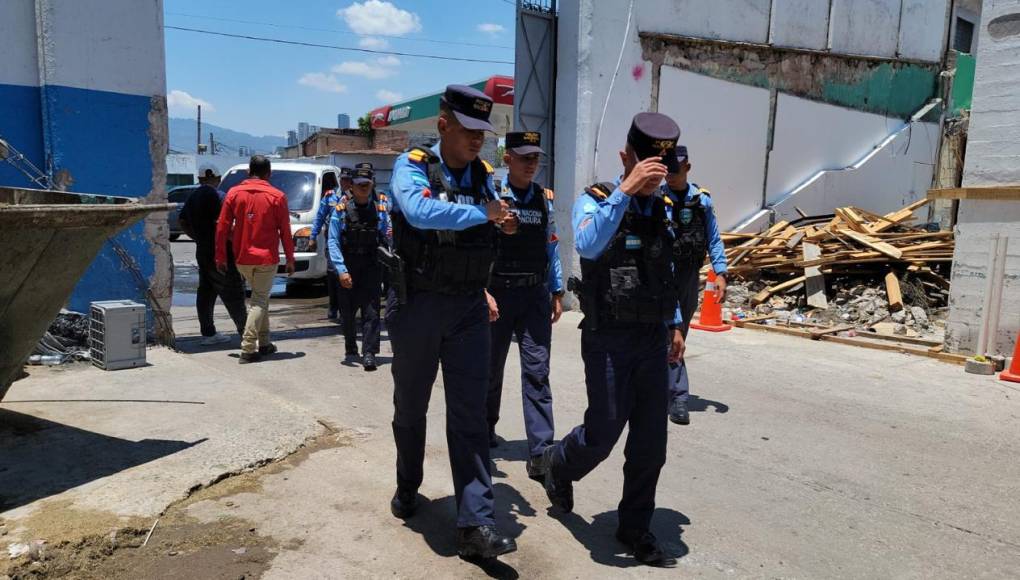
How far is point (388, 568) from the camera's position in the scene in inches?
121

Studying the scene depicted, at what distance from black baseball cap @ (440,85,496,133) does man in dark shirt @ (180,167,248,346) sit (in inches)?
184

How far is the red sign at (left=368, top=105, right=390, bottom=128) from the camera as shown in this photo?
1177 inches

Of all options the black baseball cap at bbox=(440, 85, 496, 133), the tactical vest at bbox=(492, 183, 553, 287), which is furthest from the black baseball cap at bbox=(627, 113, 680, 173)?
the tactical vest at bbox=(492, 183, 553, 287)

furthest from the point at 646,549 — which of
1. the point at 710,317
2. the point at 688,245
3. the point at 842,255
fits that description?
the point at 842,255

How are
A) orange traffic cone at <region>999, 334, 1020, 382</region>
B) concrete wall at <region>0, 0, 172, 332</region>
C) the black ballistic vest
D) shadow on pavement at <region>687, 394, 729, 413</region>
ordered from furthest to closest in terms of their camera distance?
orange traffic cone at <region>999, 334, 1020, 382</region>
concrete wall at <region>0, 0, 172, 332</region>
shadow on pavement at <region>687, 394, 729, 413</region>
the black ballistic vest

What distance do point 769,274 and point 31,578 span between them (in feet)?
33.5

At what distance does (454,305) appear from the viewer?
10.6ft

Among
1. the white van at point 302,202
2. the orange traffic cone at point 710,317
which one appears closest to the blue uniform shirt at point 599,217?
the orange traffic cone at point 710,317

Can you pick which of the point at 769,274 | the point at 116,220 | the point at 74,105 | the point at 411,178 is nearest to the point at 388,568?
the point at 411,178

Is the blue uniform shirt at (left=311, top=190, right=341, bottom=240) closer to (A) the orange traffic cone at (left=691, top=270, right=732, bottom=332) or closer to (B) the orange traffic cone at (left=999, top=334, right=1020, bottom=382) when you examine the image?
(A) the orange traffic cone at (left=691, top=270, right=732, bottom=332)

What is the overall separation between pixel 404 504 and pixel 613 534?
1025 millimetres

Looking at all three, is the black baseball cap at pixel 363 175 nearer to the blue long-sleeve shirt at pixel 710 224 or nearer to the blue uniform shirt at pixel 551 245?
the blue uniform shirt at pixel 551 245

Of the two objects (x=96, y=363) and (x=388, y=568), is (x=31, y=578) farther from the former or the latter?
(x=96, y=363)

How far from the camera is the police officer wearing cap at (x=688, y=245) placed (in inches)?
200
